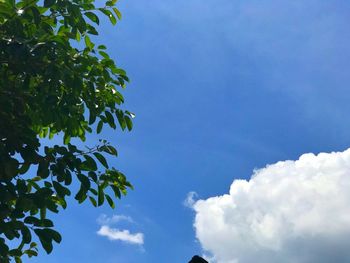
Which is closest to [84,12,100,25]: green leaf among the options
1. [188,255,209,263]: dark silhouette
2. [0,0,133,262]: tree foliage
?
[0,0,133,262]: tree foliage

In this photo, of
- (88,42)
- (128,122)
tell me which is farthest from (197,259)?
(88,42)

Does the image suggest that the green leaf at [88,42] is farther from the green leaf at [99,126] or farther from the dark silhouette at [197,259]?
the dark silhouette at [197,259]

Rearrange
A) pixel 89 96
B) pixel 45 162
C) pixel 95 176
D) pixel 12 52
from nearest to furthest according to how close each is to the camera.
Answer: pixel 12 52 → pixel 45 162 → pixel 95 176 → pixel 89 96

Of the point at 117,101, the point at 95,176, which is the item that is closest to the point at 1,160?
the point at 95,176

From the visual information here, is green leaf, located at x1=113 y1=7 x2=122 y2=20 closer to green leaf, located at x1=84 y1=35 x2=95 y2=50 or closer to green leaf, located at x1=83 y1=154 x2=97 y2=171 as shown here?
green leaf, located at x1=84 y1=35 x2=95 y2=50

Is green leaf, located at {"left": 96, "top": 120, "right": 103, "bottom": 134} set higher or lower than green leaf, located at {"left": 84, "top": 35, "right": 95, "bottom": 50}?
lower

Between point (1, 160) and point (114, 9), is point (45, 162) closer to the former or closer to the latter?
point (1, 160)

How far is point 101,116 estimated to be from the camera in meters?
7.60

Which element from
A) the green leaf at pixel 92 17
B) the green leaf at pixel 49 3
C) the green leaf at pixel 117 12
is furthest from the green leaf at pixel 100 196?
the green leaf at pixel 117 12

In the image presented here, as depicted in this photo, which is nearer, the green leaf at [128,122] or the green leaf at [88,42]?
the green leaf at [88,42]

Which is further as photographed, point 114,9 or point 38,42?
point 114,9

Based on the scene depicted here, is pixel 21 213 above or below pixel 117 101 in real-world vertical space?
below

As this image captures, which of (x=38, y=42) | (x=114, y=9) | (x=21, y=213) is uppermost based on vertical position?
(x=114, y=9)

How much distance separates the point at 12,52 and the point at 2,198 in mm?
1934
